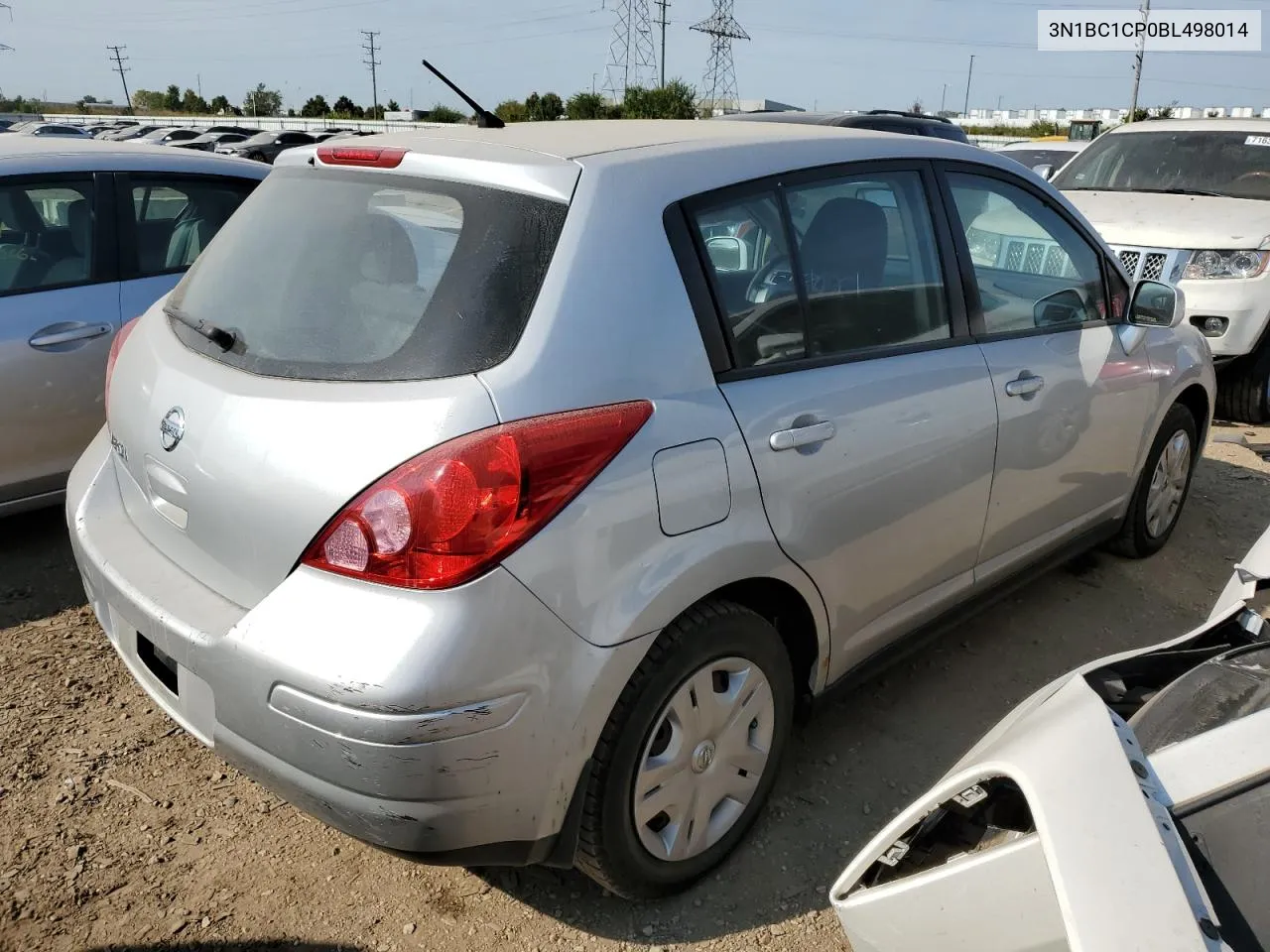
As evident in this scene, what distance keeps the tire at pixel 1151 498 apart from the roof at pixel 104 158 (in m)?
3.97

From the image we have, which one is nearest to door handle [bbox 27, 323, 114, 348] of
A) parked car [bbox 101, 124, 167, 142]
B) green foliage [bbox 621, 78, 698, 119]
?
parked car [bbox 101, 124, 167, 142]

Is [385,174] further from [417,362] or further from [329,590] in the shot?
[329,590]

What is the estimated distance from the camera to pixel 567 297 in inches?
78.2

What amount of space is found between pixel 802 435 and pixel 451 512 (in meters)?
0.87

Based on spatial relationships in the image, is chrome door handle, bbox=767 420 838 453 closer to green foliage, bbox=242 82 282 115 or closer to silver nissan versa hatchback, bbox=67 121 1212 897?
silver nissan versa hatchback, bbox=67 121 1212 897

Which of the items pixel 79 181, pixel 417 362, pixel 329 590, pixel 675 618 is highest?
pixel 79 181

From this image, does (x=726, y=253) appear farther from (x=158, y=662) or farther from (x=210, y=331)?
(x=158, y=662)

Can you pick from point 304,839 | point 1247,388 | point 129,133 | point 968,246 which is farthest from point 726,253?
point 129,133

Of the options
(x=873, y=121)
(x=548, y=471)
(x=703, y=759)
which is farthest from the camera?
(x=873, y=121)

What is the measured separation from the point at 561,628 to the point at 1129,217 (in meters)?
6.32

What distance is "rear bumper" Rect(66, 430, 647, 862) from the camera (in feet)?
5.85

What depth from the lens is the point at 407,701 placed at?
5.80ft

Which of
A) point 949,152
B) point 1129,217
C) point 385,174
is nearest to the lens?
point 385,174

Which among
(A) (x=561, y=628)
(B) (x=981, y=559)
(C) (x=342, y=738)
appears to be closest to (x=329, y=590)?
(C) (x=342, y=738)
